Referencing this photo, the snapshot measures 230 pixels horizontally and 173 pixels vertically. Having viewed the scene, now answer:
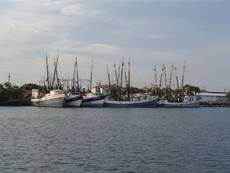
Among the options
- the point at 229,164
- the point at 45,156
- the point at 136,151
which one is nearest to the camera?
the point at 229,164

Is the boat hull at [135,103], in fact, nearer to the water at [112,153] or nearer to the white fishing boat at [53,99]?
the white fishing boat at [53,99]

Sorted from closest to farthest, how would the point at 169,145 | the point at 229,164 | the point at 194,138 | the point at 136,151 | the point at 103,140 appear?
the point at 229,164, the point at 136,151, the point at 169,145, the point at 103,140, the point at 194,138

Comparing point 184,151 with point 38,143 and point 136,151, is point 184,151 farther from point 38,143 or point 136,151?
point 38,143

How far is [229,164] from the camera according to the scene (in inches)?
1534

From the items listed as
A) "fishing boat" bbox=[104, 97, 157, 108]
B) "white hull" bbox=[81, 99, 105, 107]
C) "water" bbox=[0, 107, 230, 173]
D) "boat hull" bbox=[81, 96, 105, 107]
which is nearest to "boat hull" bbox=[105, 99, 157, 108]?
"fishing boat" bbox=[104, 97, 157, 108]

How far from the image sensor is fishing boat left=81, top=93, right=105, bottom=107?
176m

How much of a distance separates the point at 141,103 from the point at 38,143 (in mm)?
136796

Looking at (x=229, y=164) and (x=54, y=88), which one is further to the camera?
(x=54, y=88)

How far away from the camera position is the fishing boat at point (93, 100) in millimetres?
176250

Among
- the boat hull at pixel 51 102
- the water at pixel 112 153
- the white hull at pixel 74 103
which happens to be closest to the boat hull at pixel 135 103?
the white hull at pixel 74 103

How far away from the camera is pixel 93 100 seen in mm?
177500

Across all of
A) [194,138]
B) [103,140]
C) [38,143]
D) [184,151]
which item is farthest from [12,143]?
[194,138]

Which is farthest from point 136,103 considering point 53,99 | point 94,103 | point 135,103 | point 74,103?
point 53,99

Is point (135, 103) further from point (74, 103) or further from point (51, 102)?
point (51, 102)
